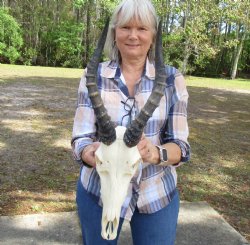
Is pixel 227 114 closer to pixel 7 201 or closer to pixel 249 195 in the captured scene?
pixel 249 195

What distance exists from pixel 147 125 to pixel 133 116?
0.33 ft

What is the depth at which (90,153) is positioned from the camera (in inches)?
81.8

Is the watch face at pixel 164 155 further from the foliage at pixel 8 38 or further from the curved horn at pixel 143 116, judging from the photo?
the foliage at pixel 8 38

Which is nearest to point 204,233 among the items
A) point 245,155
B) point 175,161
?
point 175,161

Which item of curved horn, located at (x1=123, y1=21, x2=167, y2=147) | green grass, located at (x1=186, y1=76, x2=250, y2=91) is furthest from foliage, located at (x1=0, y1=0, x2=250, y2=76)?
curved horn, located at (x1=123, y1=21, x2=167, y2=147)

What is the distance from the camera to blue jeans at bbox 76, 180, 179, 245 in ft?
7.63

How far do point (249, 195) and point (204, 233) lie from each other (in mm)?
1986

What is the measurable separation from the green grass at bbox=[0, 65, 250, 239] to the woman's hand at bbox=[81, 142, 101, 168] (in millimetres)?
3149

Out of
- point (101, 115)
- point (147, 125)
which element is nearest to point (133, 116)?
point (147, 125)

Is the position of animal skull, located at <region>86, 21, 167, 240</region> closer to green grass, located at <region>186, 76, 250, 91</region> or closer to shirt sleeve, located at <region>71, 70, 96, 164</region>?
shirt sleeve, located at <region>71, 70, 96, 164</region>

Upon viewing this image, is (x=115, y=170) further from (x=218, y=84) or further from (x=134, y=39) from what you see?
(x=218, y=84)

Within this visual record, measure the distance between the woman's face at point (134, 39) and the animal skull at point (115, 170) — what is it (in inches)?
21.8

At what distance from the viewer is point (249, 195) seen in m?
6.04

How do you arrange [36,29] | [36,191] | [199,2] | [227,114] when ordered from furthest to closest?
[36,29], [199,2], [227,114], [36,191]
